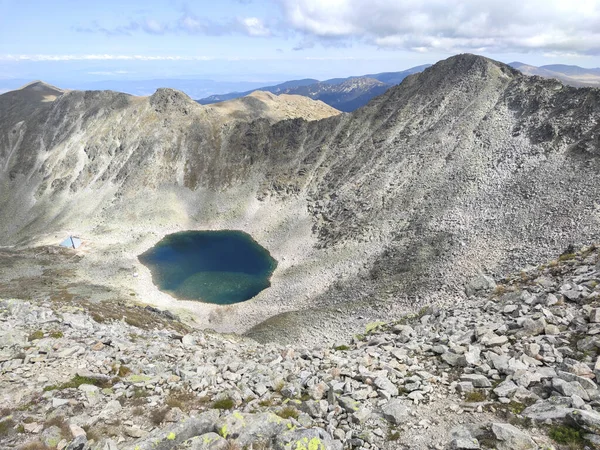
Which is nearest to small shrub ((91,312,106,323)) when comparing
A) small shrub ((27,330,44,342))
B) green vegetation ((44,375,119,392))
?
small shrub ((27,330,44,342))

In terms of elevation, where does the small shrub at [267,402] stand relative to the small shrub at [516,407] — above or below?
below

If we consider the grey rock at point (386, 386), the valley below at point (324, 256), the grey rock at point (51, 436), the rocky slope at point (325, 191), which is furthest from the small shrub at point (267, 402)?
the rocky slope at point (325, 191)

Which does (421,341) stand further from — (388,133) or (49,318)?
(388,133)

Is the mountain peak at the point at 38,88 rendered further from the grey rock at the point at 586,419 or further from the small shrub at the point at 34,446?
the grey rock at the point at 586,419

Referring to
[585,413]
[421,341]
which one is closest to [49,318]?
[421,341]

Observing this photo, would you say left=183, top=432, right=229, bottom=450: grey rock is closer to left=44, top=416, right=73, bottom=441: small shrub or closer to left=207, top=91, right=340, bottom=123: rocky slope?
left=44, top=416, right=73, bottom=441: small shrub
